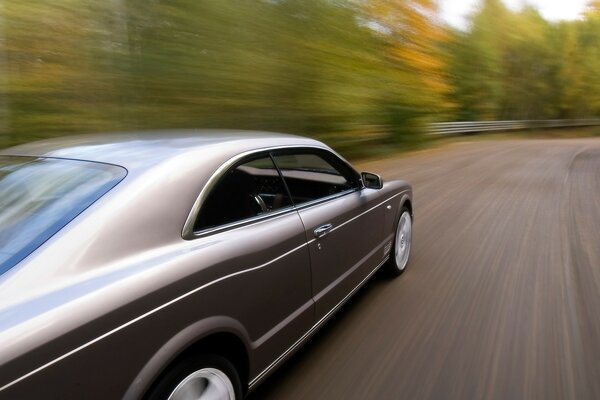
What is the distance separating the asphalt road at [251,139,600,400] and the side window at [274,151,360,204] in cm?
88

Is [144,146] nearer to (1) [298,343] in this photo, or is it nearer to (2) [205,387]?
(2) [205,387]

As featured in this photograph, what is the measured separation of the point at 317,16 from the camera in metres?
11.5

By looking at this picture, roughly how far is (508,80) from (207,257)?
39272 millimetres

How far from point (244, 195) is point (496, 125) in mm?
31074

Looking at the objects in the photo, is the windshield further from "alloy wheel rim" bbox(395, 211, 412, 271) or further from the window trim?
"alloy wheel rim" bbox(395, 211, 412, 271)

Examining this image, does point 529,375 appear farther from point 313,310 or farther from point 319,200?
point 319,200

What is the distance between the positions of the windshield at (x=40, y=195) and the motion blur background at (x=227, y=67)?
5.82m

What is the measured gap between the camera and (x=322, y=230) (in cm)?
272

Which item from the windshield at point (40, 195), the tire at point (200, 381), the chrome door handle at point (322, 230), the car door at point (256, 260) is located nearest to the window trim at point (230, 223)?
the car door at point (256, 260)

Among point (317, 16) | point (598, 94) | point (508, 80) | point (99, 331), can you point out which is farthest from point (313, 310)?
point (598, 94)

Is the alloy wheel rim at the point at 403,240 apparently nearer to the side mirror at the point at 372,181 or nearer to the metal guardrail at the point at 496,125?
the side mirror at the point at 372,181

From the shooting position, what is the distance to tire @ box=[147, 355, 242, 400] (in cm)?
165

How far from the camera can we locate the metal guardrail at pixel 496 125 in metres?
22.5

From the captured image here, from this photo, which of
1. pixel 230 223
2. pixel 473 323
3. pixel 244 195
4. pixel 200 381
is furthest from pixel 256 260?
pixel 473 323
